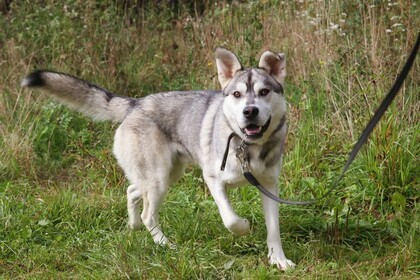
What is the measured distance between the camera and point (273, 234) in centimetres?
430

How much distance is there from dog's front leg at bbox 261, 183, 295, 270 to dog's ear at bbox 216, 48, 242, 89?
30.2 inches

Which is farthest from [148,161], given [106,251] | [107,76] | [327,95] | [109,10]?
[109,10]

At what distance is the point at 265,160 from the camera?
168 inches

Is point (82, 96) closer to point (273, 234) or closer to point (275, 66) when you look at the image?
point (275, 66)

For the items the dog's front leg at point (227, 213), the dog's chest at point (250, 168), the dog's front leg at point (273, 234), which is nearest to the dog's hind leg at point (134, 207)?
the dog's front leg at point (227, 213)

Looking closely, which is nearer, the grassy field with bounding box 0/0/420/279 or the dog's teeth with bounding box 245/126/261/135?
the dog's teeth with bounding box 245/126/261/135

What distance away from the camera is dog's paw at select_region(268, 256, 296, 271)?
4.16 metres

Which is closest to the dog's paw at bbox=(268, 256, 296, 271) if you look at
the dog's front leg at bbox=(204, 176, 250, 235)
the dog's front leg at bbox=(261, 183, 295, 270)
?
the dog's front leg at bbox=(261, 183, 295, 270)

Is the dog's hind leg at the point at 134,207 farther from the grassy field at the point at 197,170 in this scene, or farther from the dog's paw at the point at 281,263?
the dog's paw at the point at 281,263

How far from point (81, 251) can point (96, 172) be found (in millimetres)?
1472

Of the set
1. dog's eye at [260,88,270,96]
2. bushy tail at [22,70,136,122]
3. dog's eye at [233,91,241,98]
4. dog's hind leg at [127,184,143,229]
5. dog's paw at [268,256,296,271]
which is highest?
dog's eye at [260,88,270,96]

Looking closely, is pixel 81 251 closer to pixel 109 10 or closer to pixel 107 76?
pixel 107 76

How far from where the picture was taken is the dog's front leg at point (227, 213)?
4.18 metres

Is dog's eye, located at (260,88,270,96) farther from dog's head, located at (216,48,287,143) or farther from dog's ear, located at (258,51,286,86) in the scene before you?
dog's ear, located at (258,51,286,86)
